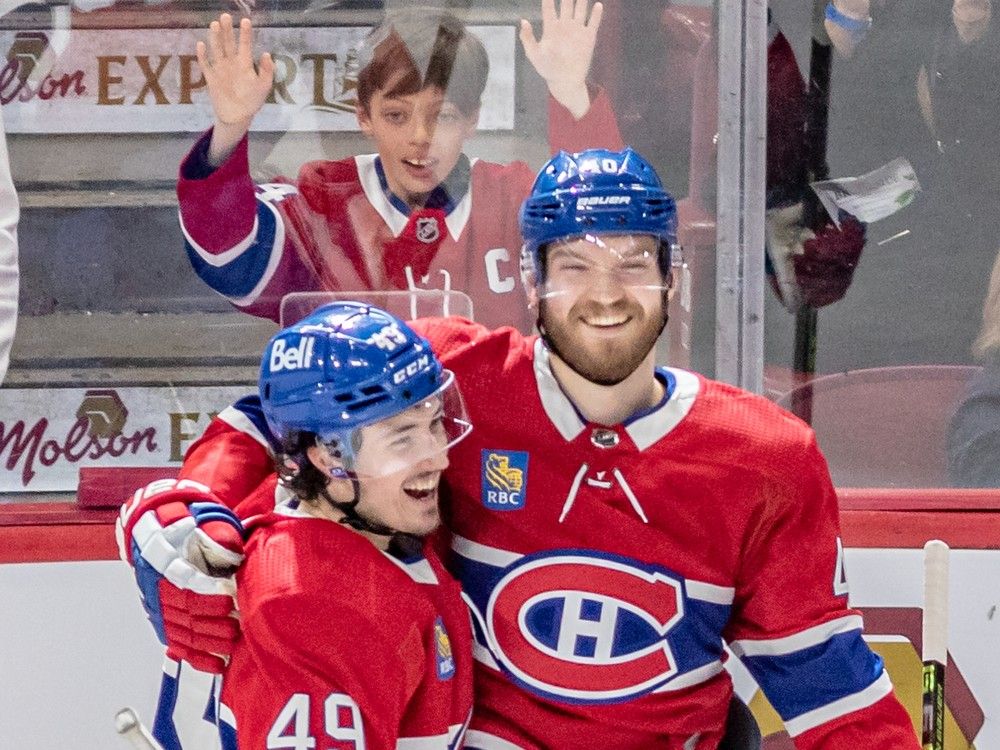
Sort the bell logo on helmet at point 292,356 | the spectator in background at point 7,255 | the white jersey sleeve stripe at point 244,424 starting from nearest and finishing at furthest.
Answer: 1. the bell logo on helmet at point 292,356
2. the white jersey sleeve stripe at point 244,424
3. the spectator in background at point 7,255

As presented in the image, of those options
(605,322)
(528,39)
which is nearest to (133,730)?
(605,322)

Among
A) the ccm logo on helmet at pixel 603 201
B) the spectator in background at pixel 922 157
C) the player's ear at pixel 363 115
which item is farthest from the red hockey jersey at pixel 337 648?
the spectator in background at pixel 922 157

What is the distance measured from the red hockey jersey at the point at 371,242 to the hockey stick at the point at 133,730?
2.94ft

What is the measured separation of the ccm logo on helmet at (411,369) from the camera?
1.87 metres

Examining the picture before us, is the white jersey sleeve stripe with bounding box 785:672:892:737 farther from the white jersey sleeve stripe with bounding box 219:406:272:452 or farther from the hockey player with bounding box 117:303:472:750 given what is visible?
the white jersey sleeve stripe with bounding box 219:406:272:452

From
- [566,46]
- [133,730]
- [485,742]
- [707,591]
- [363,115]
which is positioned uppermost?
[566,46]

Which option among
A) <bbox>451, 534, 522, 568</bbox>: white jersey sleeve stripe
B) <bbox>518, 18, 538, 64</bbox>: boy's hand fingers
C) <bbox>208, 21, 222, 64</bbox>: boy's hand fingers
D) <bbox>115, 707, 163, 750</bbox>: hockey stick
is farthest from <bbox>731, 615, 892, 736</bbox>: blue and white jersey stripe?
<bbox>208, 21, 222, 64</bbox>: boy's hand fingers

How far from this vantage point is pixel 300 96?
257 centimetres

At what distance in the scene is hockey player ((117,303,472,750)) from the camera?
1.76 metres

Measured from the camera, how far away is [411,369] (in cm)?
188

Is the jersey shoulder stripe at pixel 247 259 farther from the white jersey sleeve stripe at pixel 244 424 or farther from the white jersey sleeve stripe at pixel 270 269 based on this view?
the white jersey sleeve stripe at pixel 244 424

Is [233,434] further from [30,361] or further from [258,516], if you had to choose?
[30,361]

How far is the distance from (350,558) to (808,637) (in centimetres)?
60

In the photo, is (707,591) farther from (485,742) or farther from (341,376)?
(341,376)
